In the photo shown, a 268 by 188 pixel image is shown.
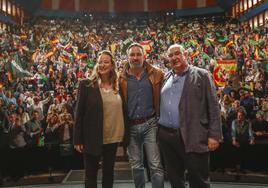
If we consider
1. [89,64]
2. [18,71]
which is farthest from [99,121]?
[89,64]

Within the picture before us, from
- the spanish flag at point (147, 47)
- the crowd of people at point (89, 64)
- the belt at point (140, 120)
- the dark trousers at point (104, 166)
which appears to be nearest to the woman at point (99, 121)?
the dark trousers at point (104, 166)

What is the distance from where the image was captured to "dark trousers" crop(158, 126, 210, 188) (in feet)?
9.35

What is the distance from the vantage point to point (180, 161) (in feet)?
9.94

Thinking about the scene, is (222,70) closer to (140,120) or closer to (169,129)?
(140,120)

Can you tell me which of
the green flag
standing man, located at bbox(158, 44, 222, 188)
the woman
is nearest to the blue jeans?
the woman

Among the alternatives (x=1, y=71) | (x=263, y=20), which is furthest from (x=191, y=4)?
(x=1, y=71)

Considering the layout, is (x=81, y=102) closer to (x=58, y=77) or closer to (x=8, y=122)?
(x=8, y=122)

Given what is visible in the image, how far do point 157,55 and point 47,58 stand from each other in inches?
159

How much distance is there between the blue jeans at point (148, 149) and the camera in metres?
3.27

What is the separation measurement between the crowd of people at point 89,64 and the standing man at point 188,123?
86.4 inches

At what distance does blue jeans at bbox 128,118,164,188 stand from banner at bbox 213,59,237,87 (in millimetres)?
8135

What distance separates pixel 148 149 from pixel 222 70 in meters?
9.05

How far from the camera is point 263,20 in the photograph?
1791 cm

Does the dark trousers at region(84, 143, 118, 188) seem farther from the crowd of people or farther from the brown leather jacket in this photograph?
the crowd of people
